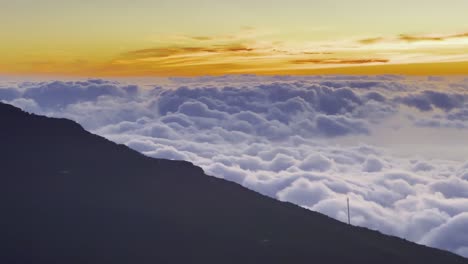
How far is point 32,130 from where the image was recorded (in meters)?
96.9

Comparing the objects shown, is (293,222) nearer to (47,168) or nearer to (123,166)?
(123,166)

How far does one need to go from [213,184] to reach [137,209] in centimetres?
2081

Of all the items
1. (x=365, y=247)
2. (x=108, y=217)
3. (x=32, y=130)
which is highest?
(x=32, y=130)

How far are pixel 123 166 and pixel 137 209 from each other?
18480 millimetres

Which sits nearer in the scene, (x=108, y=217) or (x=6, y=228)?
(x=6, y=228)

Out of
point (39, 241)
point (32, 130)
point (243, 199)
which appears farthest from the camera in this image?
point (32, 130)

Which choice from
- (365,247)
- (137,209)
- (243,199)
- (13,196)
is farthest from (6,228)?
(365,247)

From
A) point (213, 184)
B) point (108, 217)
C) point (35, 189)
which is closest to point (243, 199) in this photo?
point (213, 184)

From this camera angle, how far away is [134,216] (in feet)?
234

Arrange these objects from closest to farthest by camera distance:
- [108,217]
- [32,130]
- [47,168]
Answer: [108,217] → [47,168] → [32,130]

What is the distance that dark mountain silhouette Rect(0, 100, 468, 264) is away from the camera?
2381 inches

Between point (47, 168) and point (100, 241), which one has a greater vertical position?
point (47, 168)

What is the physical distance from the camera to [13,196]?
68.8 metres

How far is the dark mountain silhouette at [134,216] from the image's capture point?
60469 mm
